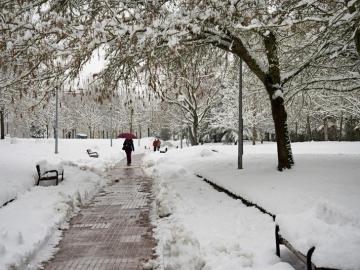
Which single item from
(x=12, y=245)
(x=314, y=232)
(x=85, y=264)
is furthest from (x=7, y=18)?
(x=314, y=232)

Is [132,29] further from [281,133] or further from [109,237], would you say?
[281,133]

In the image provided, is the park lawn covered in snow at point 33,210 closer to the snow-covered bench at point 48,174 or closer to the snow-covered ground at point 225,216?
the snow-covered ground at point 225,216

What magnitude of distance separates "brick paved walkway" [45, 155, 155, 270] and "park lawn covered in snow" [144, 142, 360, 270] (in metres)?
0.43

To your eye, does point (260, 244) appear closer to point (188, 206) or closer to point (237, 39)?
point (188, 206)

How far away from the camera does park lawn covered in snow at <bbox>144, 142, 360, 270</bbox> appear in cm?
543

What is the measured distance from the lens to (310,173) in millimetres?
13195

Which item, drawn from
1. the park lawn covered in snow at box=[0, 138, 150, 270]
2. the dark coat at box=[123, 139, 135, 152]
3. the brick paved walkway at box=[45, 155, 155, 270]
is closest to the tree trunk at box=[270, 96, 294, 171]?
the brick paved walkway at box=[45, 155, 155, 270]

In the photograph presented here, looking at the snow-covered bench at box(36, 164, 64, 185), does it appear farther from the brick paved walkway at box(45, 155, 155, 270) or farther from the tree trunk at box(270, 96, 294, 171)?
the tree trunk at box(270, 96, 294, 171)

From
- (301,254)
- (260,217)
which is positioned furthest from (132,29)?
(301,254)

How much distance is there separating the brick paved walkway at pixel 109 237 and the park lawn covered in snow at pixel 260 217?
43cm

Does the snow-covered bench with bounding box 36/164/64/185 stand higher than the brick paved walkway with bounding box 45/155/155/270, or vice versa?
the snow-covered bench with bounding box 36/164/64/185

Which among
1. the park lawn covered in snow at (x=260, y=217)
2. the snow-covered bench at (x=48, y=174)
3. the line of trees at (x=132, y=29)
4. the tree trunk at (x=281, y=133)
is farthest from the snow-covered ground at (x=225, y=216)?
the line of trees at (x=132, y=29)

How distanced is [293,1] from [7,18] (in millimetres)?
6279

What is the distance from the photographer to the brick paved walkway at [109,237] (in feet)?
23.4
